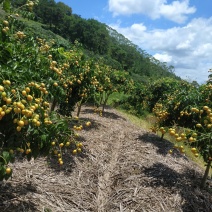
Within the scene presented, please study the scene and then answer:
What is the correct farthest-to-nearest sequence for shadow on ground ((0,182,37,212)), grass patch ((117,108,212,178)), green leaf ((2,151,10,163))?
grass patch ((117,108,212,178))
shadow on ground ((0,182,37,212))
green leaf ((2,151,10,163))

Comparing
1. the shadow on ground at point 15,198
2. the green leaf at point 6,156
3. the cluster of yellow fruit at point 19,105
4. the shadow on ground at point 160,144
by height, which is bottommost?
the shadow on ground at point 15,198

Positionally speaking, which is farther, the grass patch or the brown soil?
the grass patch

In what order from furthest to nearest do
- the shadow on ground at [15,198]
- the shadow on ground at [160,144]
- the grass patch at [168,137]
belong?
the grass patch at [168,137] → the shadow on ground at [160,144] → the shadow on ground at [15,198]

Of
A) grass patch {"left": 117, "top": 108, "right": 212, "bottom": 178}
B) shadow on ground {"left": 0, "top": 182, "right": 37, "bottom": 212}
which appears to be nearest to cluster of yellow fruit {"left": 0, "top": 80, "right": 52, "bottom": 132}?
shadow on ground {"left": 0, "top": 182, "right": 37, "bottom": 212}

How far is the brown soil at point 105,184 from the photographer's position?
4.96 m

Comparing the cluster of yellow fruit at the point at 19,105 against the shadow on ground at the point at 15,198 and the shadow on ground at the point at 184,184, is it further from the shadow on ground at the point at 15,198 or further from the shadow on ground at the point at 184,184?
the shadow on ground at the point at 184,184

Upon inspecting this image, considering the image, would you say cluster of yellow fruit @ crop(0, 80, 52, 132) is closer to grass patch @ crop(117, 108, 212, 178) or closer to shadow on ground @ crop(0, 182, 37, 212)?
shadow on ground @ crop(0, 182, 37, 212)

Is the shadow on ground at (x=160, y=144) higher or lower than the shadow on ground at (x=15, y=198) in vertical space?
higher

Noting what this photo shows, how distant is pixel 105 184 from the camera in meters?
6.41

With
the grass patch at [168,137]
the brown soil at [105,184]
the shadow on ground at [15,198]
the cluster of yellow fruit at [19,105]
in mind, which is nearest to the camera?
the cluster of yellow fruit at [19,105]

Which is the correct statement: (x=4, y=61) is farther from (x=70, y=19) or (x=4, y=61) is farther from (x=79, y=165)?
(x=70, y=19)

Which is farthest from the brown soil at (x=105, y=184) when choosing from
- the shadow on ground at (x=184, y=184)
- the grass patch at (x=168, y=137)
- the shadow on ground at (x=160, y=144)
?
the grass patch at (x=168, y=137)

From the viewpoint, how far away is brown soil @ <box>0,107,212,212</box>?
16.3 ft

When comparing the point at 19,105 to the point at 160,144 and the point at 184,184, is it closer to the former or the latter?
the point at 184,184
